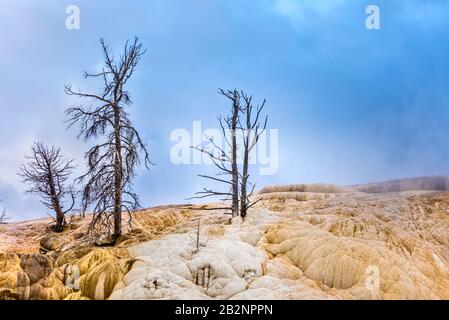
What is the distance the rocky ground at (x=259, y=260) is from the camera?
1123cm

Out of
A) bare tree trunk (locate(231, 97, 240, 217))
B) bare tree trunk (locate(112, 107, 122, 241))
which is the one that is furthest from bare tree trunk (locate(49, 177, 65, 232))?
bare tree trunk (locate(231, 97, 240, 217))

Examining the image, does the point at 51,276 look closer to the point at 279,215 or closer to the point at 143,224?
the point at 143,224

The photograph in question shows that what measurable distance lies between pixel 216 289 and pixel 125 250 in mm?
3989

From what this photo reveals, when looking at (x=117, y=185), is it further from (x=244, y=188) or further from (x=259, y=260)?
(x=259, y=260)

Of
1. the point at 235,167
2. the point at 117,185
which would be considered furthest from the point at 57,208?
the point at 235,167

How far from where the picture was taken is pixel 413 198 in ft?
60.0

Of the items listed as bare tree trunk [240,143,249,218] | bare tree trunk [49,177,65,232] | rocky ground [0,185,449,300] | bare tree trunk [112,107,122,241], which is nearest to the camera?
rocky ground [0,185,449,300]

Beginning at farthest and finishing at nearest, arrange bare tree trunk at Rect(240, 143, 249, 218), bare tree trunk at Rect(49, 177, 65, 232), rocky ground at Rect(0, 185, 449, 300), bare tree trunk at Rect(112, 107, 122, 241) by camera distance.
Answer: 1. bare tree trunk at Rect(49, 177, 65, 232)
2. bare tree trunk at Rect(240, 143, 249, 218)
3. bare tree trunk at Rect(112, 107, 122, 241)
4. rocky ground at Rect(0, 185, 449, 300)

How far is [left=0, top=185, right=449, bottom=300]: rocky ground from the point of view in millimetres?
11234

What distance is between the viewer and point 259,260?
1263 centimetres

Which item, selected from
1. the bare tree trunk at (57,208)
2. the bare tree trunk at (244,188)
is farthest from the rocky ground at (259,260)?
the bare tree trunk at (57,208)

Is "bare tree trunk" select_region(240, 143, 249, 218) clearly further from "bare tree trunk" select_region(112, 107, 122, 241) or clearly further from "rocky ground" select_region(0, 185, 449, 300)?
"bare tree trunk" select_region(112, 107, 122, 241)
